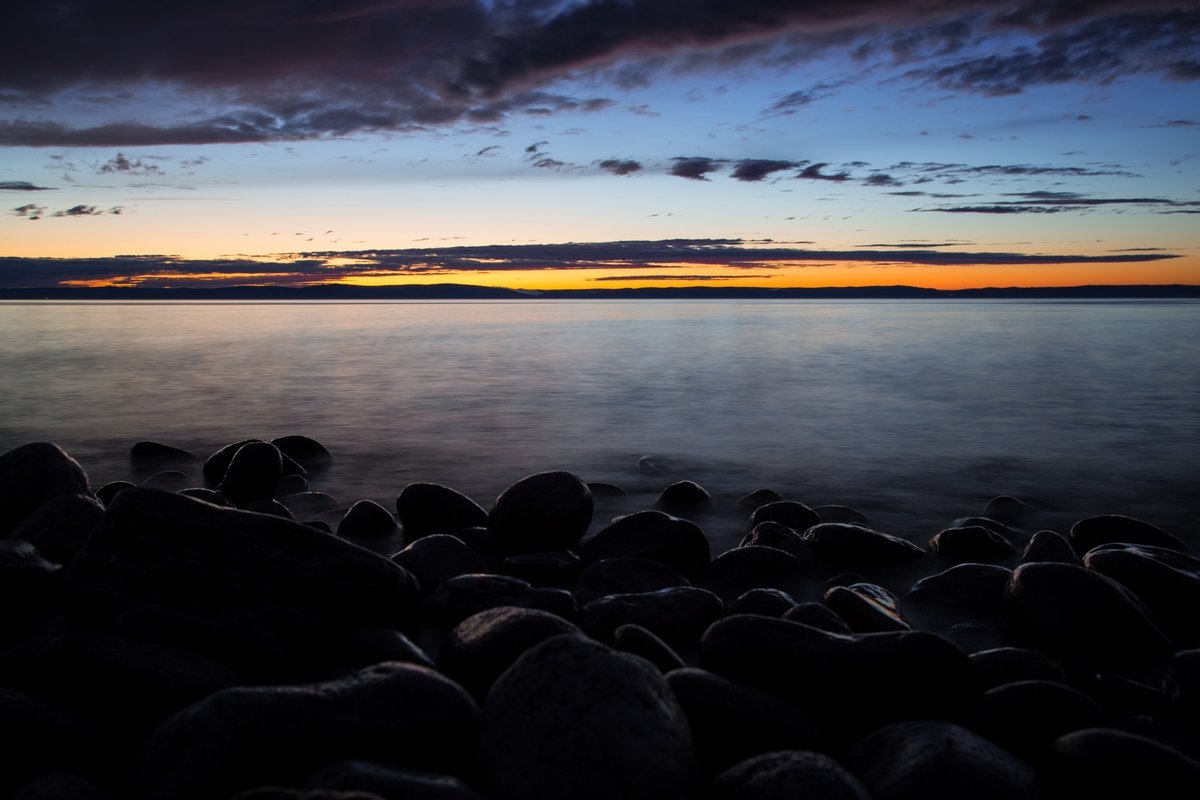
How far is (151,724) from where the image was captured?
2.90 m

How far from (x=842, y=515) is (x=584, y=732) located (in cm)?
514

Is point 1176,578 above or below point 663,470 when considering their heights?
above

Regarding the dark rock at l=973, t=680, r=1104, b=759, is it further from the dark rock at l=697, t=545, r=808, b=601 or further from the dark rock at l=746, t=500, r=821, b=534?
the dark rock at l=746, t=500, r=821, b=534

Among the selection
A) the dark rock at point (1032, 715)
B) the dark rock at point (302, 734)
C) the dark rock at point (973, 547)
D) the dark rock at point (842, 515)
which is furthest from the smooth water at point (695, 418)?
the dark rock at point (302, 734)

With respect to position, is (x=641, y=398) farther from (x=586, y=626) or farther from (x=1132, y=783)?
(x=1132, y=783)

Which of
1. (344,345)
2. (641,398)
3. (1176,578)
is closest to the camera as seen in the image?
(1176,578)

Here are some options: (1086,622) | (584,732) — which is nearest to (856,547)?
(1086,622)

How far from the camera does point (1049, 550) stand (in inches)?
213

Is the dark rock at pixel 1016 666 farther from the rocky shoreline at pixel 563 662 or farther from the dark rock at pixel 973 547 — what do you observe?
the dark rock at pixel 973 547

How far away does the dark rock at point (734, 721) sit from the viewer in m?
2.83

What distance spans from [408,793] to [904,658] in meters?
1.96

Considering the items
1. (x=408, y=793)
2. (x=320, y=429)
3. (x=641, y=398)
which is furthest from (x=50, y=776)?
(x=641, y=398)

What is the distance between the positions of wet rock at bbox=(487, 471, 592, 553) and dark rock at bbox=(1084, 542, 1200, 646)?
10.4 feet

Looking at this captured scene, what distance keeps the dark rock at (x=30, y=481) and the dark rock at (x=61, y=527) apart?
969 mm
